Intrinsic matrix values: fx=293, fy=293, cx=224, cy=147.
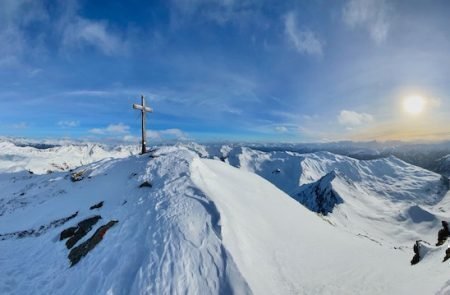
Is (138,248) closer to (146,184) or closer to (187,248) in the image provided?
(187,248)

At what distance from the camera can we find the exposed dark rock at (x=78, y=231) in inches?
600

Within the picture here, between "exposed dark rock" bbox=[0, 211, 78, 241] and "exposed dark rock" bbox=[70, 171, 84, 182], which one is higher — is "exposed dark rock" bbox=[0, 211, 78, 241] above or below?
below

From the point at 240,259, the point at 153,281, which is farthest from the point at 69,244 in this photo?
the point at 240,259

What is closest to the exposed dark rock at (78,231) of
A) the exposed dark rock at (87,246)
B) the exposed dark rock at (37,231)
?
the exposed dark rock at (87,246)

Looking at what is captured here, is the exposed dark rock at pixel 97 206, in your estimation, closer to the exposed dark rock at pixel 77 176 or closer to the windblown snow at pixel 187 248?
the windblown snow at pixel 187 248

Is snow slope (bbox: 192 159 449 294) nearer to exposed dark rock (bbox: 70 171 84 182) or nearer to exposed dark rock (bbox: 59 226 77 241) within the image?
exposed dark rock (bbox: 59 226 77 241)

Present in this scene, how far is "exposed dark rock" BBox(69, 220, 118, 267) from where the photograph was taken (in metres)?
13.1

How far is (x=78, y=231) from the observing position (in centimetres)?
1603

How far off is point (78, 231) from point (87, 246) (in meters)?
2.96

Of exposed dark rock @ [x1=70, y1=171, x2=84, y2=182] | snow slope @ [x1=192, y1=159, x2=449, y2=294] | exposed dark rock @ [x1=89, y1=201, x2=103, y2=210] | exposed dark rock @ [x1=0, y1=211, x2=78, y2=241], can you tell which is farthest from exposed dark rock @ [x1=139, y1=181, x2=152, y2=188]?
exposed dark rock @ [x1=70, y1=171, x2=84, y2=182]

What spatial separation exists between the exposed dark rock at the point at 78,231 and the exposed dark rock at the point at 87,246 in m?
1.14

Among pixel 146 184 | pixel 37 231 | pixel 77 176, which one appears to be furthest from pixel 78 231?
pixel 77 176

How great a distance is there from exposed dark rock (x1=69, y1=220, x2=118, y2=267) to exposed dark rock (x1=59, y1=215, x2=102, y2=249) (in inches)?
44.8

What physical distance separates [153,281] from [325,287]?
22.6ft
